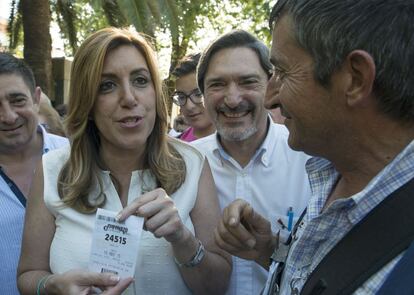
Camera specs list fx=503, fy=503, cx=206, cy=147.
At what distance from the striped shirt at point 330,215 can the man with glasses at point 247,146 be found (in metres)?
0.66

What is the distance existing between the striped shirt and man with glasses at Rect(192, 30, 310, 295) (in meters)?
0.66

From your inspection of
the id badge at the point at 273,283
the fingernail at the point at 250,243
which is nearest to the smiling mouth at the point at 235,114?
the fingernail at the point at 250,243

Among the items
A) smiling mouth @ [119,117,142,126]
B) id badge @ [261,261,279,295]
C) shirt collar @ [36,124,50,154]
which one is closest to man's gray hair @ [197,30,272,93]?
smiling mouth @ [119,117,142,126]

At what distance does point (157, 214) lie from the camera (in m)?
1.92

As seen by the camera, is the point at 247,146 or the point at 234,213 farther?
the point at 247,146

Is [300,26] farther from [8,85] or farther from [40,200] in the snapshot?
[8,85]

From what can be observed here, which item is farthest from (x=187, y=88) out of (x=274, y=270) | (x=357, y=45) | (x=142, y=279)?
(x=357, y=45)

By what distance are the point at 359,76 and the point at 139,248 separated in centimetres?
125

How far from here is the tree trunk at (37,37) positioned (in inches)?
350

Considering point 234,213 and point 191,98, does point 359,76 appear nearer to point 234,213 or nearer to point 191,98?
point 234,213

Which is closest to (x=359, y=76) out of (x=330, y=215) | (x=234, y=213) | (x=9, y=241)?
(x=330, y=215)

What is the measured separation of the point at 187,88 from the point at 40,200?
2304mm

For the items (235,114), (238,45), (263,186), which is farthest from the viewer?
(238,45)

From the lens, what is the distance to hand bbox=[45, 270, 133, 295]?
183 cm
